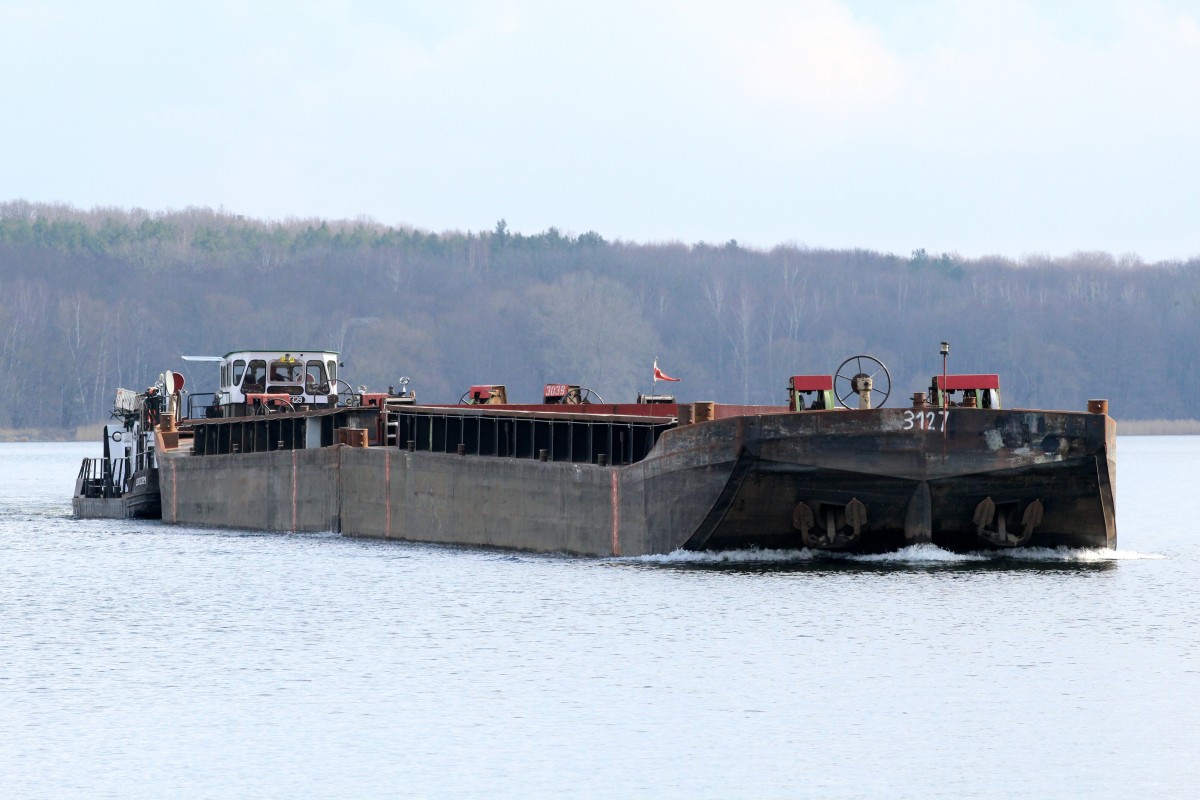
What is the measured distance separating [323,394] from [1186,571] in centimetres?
2858

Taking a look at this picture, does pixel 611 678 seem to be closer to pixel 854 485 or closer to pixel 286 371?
pixel 854 485

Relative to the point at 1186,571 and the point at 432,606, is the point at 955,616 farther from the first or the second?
the point at 1186,571

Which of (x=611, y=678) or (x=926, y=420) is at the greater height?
(x=926, y=420)

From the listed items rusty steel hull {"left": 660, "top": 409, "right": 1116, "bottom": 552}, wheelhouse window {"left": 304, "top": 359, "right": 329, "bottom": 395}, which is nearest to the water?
rusty steel hull {"left": 660, "top": 409, "right": 1116, "bottom": 552}

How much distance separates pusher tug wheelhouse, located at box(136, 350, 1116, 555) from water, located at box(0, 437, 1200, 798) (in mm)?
981

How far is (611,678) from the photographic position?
27.1 meters

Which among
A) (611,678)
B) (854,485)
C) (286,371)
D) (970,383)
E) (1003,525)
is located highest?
(286,371)

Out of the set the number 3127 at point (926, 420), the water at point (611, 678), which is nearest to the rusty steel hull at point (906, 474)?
the number 3127 at point (926, 420)

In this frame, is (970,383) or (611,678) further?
(970,383)

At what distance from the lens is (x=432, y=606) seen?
3541cm

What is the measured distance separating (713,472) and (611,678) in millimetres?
9471

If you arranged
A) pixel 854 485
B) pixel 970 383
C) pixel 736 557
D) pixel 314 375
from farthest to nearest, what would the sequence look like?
pixel 314 375
pixel 970 383
pixel 736 557
pixel 854 485

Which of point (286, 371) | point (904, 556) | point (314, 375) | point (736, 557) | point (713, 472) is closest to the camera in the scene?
point (713, 472)

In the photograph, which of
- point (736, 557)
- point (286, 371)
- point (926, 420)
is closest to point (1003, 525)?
point (926, 420)
